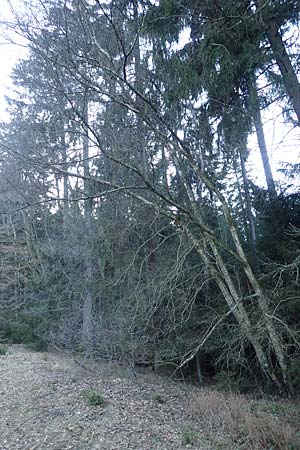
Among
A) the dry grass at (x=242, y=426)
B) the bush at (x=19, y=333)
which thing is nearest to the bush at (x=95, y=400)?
the dry grass at (x=242, y=426)

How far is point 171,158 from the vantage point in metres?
6.81

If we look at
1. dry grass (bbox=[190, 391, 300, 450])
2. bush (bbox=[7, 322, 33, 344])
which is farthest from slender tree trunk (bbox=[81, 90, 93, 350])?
bush (bbox=[7, 322, 33, 344])

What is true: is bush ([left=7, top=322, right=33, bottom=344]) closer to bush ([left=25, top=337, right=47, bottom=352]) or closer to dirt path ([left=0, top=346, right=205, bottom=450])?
bush ([left=25, top=337, right=47, bottom=352])

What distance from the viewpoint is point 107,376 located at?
7.57 m

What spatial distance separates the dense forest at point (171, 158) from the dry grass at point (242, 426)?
2.71ft

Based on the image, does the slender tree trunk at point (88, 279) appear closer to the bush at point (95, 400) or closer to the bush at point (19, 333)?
the bush at point (95, 400)

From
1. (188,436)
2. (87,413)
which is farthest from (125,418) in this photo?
(188,436)

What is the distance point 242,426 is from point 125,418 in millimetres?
1711

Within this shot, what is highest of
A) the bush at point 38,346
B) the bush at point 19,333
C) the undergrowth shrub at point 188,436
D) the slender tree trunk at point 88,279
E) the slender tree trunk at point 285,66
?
the slender tree trunk at point 285,66

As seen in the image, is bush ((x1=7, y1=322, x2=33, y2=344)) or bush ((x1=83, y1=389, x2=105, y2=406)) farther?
bush ((x1=7, y1=322, x2=33, y2=344))

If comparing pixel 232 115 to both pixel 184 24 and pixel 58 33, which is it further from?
pixel 58 33

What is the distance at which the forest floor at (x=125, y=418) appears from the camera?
4.09 meters

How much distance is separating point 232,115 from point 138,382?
18.8ft

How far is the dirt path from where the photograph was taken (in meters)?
4.22
